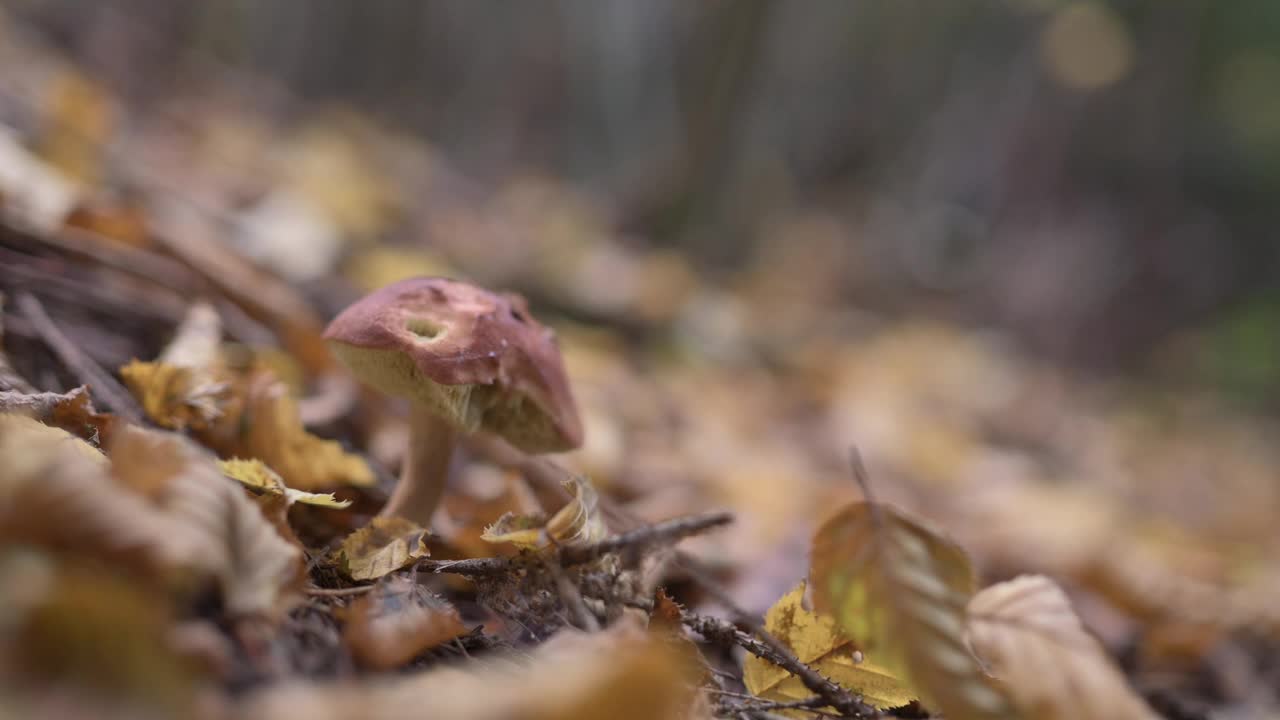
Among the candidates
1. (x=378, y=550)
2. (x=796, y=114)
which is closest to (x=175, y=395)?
(x=378, y=550)

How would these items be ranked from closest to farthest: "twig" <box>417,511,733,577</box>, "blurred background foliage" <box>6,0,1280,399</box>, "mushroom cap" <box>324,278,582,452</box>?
1. "twig" <box>417,511,733,577</box>
2. "mushroom cap" <box>324,278,582,452</box>
3. "blurred background foliage" <box>6,0,1280,399</box>

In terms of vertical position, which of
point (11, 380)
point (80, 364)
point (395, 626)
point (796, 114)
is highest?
point (796, 114)

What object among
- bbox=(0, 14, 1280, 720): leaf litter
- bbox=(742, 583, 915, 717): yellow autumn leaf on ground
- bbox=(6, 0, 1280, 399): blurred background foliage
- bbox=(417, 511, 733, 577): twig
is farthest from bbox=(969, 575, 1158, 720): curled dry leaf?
bbox=(6, 0, 1280, 399): blurred background foliage

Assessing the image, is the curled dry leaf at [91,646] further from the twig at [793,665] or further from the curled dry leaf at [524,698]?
the twig at [793,665]

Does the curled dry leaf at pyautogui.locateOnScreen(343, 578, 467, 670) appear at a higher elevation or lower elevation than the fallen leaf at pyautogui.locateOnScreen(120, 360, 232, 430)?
lower

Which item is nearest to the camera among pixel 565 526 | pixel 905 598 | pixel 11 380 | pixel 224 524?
pixel 224 524

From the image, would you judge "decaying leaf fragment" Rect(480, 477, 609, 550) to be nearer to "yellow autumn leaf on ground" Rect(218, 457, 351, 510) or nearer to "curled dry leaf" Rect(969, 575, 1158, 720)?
"yellow autumn leaf on ground" Rect(218, 457, 351, 510)

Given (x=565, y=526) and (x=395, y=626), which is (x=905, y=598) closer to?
(x=565, y=526)
